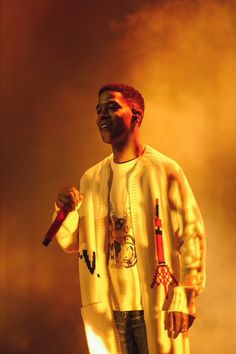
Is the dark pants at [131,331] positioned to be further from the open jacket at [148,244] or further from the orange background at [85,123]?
the orange background at [85,123]

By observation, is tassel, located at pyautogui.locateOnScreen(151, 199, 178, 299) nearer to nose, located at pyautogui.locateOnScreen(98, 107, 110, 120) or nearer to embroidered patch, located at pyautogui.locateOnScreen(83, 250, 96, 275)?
embroidered patch, located at pyautogui.locateOnScreen(83, 250, 96, 275)

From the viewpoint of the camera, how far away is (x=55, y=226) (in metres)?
1.99

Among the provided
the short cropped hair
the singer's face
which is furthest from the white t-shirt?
the short cropped hair

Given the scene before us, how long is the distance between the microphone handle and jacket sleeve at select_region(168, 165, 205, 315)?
1.31 ft

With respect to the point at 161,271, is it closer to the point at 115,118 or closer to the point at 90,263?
the point at 90,263

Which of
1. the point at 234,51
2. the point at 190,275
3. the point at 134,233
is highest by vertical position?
the point at 234,51

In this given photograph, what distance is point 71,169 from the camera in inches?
110

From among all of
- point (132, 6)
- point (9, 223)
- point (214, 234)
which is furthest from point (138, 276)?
point (132, 6)

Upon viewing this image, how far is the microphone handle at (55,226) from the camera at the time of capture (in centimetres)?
195

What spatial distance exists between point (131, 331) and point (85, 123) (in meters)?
1.13

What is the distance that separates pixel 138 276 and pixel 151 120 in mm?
Answer: 869

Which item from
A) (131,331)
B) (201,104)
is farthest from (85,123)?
(131,331)

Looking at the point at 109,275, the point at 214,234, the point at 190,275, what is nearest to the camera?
the point at 190,275

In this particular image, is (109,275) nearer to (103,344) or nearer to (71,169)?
(103,344)
